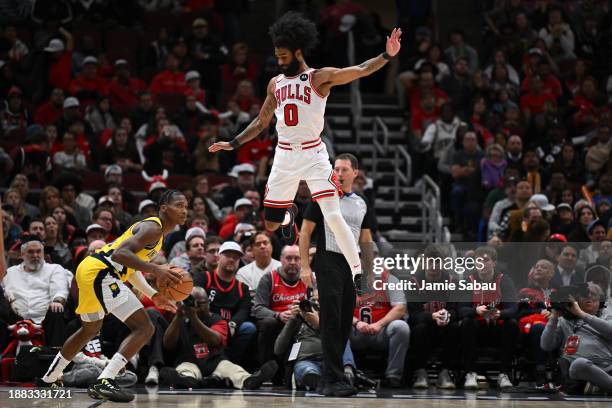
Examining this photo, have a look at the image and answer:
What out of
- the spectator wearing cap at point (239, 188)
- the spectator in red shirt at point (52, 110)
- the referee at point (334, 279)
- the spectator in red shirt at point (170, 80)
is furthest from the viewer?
the spectator in red shirt at point (170, 80)

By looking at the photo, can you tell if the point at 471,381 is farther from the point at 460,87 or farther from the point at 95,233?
the point at 460,87

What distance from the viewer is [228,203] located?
49.3ft

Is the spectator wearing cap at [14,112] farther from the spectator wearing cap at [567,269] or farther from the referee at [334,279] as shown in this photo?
the spectator wearing cap at [567,269]

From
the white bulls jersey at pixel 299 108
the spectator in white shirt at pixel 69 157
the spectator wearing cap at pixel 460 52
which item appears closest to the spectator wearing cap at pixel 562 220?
the spectator wearing cap at pixel 460 52

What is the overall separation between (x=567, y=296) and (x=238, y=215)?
4633 mm

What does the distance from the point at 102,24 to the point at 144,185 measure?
14.3 ft

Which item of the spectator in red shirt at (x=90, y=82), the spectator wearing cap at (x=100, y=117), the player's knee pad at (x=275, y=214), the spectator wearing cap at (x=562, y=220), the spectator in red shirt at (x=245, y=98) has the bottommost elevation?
the player's knee pad at (x=275, y=214)

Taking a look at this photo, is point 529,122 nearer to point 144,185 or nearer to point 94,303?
point 144,185

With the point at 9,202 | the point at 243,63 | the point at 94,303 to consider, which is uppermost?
the point at 243,63

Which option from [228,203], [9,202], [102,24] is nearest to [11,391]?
[9,202]

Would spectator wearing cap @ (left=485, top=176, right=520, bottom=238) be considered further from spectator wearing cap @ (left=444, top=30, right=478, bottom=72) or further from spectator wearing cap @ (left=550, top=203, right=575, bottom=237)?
spectator wearing cap @ (left=444, top=30, right=478, bottom=72)

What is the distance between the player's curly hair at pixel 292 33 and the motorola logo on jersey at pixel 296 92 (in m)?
0.31

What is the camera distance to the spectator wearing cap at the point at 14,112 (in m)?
16.5

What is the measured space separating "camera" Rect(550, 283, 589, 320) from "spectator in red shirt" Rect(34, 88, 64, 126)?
8.55m
